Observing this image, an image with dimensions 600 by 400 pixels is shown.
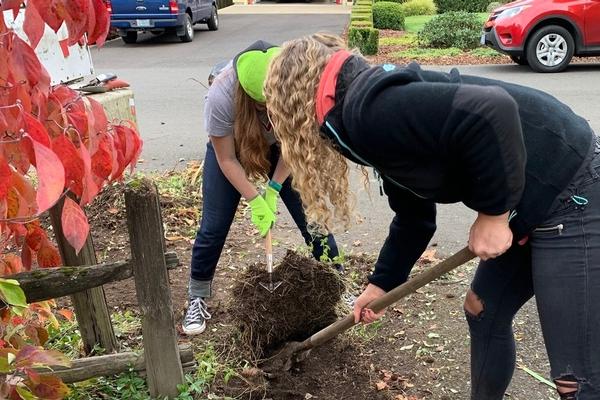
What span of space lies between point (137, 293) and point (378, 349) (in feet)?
4.21

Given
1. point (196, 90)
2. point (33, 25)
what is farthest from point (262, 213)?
point (196, 90)

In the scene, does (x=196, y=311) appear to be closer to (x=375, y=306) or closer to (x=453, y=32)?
(x=375, y=306)

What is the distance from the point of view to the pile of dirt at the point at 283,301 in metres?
2.94

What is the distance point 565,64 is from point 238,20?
12.8m

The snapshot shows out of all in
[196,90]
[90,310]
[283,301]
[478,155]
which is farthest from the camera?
[196,90]

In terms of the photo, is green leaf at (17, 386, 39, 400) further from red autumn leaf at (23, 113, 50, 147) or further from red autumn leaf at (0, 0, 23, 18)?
red autumn leaf at (0, 0, 23, 18)

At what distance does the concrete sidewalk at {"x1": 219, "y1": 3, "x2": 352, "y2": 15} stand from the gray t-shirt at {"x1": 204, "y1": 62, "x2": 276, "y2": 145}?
67.9ft

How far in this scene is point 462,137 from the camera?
5.03 feet

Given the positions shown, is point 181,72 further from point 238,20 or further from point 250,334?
point 238,20

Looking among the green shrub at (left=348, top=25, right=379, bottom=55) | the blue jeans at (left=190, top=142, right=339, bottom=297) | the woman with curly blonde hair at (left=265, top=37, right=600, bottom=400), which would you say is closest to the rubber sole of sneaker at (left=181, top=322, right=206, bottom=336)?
the blue jeans at (left=190, top=142, right=339, bottom=297)

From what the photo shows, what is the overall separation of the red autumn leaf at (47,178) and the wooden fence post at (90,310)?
1496 mm

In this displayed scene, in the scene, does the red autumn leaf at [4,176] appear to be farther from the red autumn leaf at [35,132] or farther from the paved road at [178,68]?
the paved road at [178,68]

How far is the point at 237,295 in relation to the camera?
9.75 feet

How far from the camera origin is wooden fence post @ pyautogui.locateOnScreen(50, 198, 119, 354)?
246 centimetres
